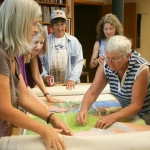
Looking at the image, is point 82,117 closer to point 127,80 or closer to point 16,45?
point 127,80

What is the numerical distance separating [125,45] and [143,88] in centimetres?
25

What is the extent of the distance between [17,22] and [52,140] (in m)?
0.42

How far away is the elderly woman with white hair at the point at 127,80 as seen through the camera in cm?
130

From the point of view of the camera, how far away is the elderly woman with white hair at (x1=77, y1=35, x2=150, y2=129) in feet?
4.25

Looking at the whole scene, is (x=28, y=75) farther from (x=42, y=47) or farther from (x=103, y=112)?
(x=103, y=112)

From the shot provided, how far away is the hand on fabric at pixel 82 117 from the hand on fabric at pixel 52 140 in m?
0.40

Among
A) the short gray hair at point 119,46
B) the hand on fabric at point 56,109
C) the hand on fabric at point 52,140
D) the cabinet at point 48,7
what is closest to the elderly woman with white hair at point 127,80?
the short gray hair at point 119,46

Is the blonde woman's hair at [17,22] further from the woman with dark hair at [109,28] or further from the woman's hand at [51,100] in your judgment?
the woman with dark hair at [109,28]

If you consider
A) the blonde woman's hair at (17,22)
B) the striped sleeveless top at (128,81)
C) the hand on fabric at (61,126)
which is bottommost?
the hand on fabric at (61,126)

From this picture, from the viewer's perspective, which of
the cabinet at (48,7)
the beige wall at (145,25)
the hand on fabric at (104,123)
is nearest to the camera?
the hand on fabric at (104,123)

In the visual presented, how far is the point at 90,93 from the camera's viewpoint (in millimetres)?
1518

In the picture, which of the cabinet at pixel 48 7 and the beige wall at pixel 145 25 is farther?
the beige wall at pixel 145 25

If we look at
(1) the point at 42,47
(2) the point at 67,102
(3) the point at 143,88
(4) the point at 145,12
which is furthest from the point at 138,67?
(4) the point at 145,12

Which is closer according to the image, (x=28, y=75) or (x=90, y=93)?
(x=90, y=93)
